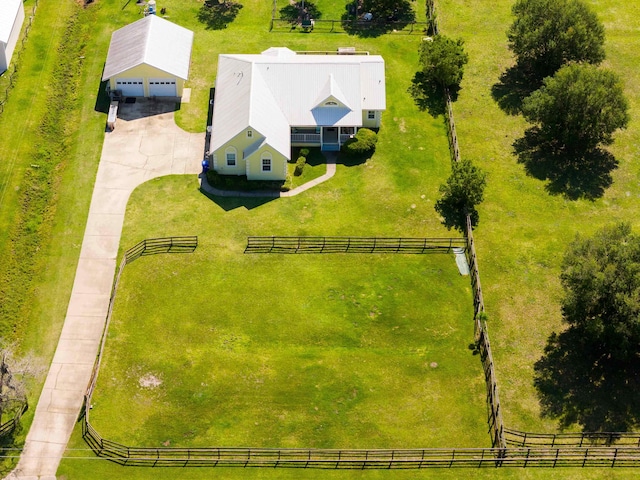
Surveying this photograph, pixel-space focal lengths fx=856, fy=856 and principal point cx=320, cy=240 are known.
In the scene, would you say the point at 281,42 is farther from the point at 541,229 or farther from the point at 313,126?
the point at 541,229

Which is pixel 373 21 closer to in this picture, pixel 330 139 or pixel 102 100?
pixel 330 139

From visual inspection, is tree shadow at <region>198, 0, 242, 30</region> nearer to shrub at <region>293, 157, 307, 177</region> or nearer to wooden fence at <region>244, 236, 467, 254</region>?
shrub at <region>293, 157, 307, 177</region>

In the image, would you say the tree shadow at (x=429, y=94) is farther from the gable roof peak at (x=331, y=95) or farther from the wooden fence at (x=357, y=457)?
the wooden fence at (x=357, y=457)

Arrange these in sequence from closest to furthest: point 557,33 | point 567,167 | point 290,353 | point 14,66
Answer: point 290,353
point 567,167
point 557,33
point 14,66

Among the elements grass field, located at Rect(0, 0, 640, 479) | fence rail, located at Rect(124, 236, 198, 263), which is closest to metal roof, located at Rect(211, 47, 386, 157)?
grass field, located at Rect(0, 0, 640, 479)

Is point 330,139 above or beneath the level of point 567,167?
above

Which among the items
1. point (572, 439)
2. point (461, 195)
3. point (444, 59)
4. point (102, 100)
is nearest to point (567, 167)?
point (461, 195)
